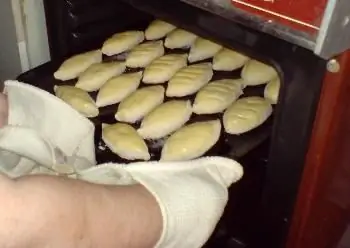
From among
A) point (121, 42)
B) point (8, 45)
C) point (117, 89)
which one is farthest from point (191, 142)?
point (8, 45)

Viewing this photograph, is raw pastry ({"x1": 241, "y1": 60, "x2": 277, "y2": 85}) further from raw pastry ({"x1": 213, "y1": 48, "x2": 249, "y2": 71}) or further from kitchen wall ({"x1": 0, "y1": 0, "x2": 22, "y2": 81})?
kitchen wall ({"x1": 0, "y1": 0, "x2": 22, "y2": 81})

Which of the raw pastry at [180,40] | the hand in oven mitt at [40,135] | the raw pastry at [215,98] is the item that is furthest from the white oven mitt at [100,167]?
the raw pastry at [180,40]

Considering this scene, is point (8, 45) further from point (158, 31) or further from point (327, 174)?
point (327, 174)

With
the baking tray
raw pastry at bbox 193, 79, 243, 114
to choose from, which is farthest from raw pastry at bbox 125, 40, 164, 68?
raw pastry at bbox 193, 79, 243, 114

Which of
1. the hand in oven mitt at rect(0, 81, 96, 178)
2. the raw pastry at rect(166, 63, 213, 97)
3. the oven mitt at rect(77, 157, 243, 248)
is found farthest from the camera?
the raw pastry at rect(166, 63, 213, 97)

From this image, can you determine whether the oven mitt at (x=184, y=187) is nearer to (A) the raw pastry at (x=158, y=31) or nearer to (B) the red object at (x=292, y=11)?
(B) the red object at (x=292, y=11)
